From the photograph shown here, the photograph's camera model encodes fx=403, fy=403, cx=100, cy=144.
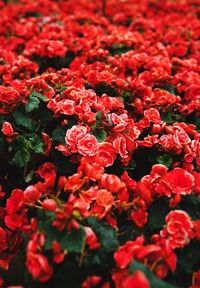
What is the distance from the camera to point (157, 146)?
1.96 metres

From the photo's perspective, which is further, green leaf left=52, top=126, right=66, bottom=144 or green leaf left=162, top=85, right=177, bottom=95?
green leaf left=162, top=85, right=177, bottom=95

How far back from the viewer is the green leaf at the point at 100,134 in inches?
72.0

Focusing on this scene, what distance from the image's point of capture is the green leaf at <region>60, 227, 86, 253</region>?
4.37ft

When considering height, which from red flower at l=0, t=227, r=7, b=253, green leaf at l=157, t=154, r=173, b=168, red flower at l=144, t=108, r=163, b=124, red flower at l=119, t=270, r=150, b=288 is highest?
red flower at l=119, t=270, r=150, b=288

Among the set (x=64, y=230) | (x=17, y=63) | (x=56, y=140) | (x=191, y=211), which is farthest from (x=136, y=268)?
(x=17, y=63)

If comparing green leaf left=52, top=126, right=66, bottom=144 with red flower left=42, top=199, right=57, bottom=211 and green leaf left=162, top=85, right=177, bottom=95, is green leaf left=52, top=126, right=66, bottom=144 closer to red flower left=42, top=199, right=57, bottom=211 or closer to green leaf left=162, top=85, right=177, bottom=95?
red flower left=42, top=199, right=57, bottom=211

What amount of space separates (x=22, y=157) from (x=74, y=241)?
2.08 ft

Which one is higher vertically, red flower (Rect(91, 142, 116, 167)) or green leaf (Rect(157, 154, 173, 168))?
red flower (Rect(91, 142, 116, 167))

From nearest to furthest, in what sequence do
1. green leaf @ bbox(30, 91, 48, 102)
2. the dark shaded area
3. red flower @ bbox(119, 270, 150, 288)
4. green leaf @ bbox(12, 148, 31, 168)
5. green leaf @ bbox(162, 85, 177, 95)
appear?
red flower @ bbox(119, 270, 150, 288) < green leaf @ bbox(12, 148, 31, 168) < green leaf @ bbox(30, 91, 48, 102) < green leaf @ bbox(162, 85, 177, 95) < the dark shaded area

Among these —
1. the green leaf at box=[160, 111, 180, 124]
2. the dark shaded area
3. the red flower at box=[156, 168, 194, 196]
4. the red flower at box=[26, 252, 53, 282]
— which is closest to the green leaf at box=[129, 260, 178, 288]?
the red flower at box=[26, 252, 53, 282]

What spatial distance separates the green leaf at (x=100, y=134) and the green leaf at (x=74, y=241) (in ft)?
1.82

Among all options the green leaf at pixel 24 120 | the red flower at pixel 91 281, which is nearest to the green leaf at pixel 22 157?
the green leaf at pixel 24 120

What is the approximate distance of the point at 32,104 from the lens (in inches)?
75.7

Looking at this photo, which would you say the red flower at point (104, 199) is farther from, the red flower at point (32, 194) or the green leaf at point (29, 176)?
the green leaf at point (29, 176)
